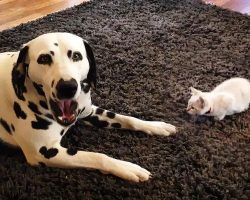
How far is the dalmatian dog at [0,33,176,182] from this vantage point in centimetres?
159

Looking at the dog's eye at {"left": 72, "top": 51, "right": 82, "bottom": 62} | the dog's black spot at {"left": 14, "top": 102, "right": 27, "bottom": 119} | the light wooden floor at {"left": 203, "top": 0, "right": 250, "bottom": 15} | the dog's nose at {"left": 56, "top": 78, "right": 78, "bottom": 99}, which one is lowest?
the light wooden floor at {"left": 203, "top": 0, "right": 250, "bottom": 15}

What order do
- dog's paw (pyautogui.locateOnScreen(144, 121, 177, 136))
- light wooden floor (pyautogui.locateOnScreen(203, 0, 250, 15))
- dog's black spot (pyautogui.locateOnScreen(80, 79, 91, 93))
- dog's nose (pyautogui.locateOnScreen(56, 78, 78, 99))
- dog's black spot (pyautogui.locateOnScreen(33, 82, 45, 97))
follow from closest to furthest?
dog's nose (pyautogui.locateOnScreen(56, 78, 78, 99)) < dog's black spot (pyautogui.locateOnScreen(33, 82, 45, 97)) < dog's black spot (pyautogui.locateOnScreen(80, 79, 91, 93)) < dog's paw (pyautogui.locateOnScreen(144, 121, 177, 136)) < light wooden floor (pyautogui.locateOnScreen(203, 0, 250, 15))

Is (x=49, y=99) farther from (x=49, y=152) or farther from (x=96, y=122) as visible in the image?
(x=96, y=122)

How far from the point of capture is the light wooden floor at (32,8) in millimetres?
3240

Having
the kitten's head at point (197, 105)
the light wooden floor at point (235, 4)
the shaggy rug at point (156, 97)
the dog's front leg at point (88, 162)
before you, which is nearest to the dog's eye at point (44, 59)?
the dog's front leg at point (88, 162)

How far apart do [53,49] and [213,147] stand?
86 cm

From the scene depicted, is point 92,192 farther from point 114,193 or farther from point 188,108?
point 188,108

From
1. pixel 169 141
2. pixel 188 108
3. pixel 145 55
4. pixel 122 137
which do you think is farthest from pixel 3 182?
pixel 145 55

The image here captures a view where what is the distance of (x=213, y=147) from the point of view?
75.8 inches

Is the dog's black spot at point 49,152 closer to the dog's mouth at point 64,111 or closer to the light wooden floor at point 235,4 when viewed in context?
the dog's mouth at point 64,111

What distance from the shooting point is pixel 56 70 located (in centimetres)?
158

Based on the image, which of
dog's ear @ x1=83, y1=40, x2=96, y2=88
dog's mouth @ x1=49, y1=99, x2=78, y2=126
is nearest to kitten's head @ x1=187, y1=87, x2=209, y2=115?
dog's ear @ x1=83, y1=40, x2=96, y2=88

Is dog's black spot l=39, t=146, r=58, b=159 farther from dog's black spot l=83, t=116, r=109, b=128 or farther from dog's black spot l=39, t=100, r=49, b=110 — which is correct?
dog's black spot l=83, t=116, r=109, b=128

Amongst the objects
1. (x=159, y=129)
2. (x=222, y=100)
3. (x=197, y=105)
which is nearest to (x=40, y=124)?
(x=159, y=129)
